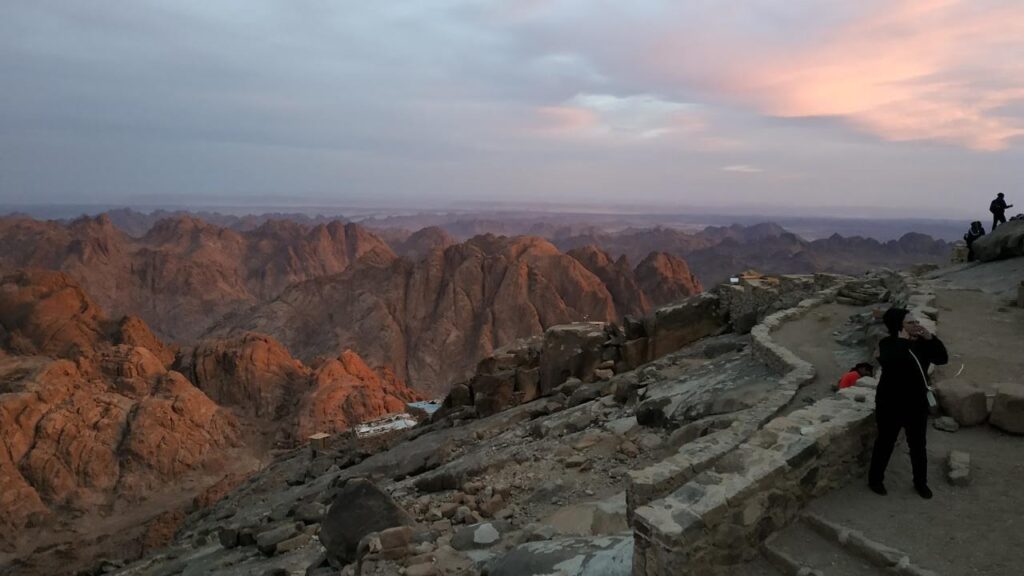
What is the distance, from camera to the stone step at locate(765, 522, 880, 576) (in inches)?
194

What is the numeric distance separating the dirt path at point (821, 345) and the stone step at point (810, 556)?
392cm

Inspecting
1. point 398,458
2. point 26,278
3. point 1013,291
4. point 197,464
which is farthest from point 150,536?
point 26,278

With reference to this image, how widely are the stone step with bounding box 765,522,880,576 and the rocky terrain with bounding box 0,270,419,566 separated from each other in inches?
1119

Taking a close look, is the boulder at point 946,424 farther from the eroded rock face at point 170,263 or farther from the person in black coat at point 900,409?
the eroded rock face at point 170,263

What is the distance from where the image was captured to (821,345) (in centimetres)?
1226

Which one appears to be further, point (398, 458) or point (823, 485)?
point (398, 458)

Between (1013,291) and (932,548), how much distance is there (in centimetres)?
1200

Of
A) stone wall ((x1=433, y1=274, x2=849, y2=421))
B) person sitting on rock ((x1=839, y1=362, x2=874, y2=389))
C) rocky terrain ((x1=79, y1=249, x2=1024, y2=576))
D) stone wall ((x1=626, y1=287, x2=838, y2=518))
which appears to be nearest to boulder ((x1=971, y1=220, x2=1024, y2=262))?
rocky terrain ((x1=79, y1=249, x2=1024, y2=576))

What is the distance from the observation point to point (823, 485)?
19.3 ft

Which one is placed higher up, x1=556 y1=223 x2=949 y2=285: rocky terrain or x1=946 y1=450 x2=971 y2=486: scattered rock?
x1=946 y1=450 x2=971 y2=486: scattered rock

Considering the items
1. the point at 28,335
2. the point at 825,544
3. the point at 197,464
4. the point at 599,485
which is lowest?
the point at 197,464

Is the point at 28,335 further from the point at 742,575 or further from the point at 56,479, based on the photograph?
the point at 742,575

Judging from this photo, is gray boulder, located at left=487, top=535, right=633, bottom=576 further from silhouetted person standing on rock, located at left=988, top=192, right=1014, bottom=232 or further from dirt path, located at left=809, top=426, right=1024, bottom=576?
silhouetted person standing on rock, located at left=988, top=192, right=1014, bottom=232

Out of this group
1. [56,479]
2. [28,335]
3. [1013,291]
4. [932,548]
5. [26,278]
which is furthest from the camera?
[26,278]
